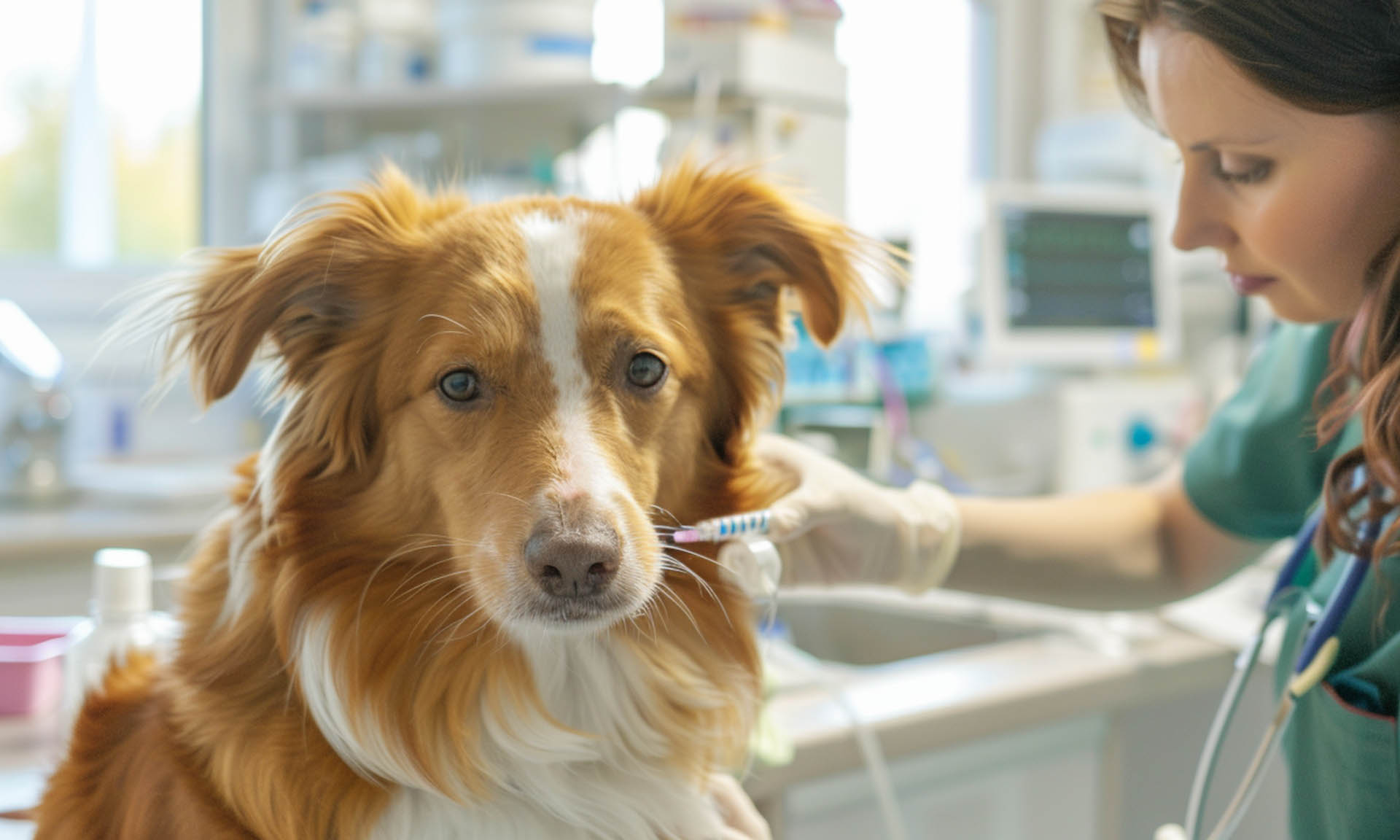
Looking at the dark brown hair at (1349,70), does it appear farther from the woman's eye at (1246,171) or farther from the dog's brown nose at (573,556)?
the dog's brown nose at (573,556)

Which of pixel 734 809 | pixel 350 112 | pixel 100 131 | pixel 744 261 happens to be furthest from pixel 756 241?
pixel 100 131

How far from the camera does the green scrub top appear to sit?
1025 millimetres

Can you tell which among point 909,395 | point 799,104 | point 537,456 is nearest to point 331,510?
point 537,456

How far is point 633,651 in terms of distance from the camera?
3.20 ft

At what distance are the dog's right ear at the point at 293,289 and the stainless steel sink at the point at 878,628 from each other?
1064 millimetres

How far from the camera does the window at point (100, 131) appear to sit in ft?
9.55

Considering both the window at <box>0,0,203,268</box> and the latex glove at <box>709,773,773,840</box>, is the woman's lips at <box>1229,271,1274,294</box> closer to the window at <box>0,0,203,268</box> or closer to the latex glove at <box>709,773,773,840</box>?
the latex glove at <box>709,773,773,840</box>

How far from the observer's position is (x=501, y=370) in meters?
0.93

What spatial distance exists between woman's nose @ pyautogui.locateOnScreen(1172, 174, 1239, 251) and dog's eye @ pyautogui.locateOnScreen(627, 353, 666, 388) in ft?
1.60

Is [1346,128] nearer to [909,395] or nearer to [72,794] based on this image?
[72,794]

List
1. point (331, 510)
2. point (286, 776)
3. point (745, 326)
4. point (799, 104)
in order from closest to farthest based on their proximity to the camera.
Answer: point (286, 776), point (331, 510), point (745, 326), point (799, 104)

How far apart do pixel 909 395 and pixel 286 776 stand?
2.15 m

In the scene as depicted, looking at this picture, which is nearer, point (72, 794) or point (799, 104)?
point (72, 794)

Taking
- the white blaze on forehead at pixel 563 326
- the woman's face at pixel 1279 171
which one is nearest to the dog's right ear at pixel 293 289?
the white blaze on forehead at pixel 563 326
